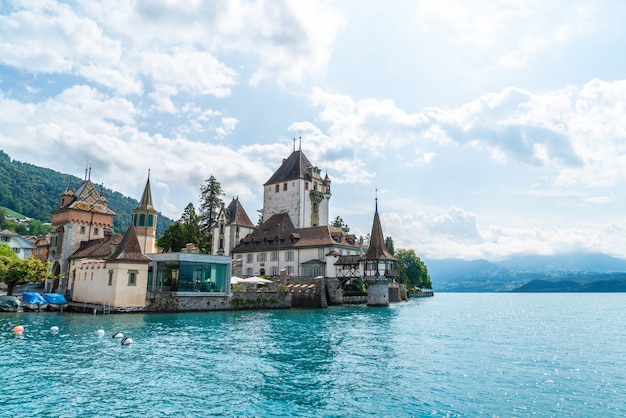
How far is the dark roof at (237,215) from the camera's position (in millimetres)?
75875

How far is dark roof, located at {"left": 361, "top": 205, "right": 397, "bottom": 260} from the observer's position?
5778 cm

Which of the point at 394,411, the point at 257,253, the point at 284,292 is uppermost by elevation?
the point at 257,253

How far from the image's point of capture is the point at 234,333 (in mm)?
28297

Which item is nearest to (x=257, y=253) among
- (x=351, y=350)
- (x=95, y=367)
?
(x=351, y=350)

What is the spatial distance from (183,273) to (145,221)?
10998mm

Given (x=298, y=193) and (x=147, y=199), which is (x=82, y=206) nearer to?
(x=147, y=199)

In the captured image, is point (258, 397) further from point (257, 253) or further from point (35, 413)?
point (257, 253)

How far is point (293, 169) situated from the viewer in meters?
80.9

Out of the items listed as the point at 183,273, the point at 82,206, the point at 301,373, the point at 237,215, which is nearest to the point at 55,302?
the point at 183,273

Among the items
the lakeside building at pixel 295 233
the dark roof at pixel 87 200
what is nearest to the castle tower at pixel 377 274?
the lakeside building at pixel 295 233

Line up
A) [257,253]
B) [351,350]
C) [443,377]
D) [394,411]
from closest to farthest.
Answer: [394,411]
[443,377]
[351,350]
[257,253]

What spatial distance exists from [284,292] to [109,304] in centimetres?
1893

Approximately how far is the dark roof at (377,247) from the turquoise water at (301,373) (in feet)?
90.8

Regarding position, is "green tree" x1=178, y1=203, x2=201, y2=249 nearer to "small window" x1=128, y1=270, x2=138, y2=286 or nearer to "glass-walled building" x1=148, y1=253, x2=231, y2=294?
"glass-walled building" x1=148, y1=253, x2=231, y2=294
